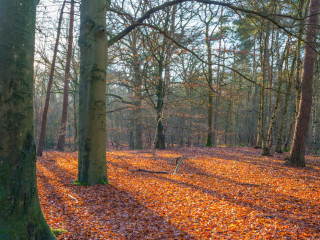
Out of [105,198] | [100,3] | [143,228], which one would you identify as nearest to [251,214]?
[143,228]

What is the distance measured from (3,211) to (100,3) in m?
4.95

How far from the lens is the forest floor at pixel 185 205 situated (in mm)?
3672

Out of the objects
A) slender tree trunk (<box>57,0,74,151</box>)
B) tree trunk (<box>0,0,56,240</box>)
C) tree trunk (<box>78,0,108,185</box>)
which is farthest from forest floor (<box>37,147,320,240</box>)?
slender tree trunk (<box>57,0,74,151</box>)

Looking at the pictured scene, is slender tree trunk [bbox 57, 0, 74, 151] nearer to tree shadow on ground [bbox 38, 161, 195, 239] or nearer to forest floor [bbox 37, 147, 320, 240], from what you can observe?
forest floor [bbox 37, 147, 320, 240]

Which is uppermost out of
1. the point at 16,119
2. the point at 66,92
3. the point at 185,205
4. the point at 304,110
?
the point at 66,92

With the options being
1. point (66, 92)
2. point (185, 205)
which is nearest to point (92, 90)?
point (185, 205)

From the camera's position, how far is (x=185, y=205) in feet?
16.2

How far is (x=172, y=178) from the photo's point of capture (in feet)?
24.0

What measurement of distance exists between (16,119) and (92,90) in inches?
131

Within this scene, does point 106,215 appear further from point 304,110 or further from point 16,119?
point 304,110

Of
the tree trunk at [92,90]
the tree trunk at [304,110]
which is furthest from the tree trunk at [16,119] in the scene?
the tree trunk at [304,110]

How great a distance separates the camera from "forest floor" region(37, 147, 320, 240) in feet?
12.0

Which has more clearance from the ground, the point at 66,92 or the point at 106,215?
the point at 66,92

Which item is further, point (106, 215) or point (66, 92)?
point (66, 92)
